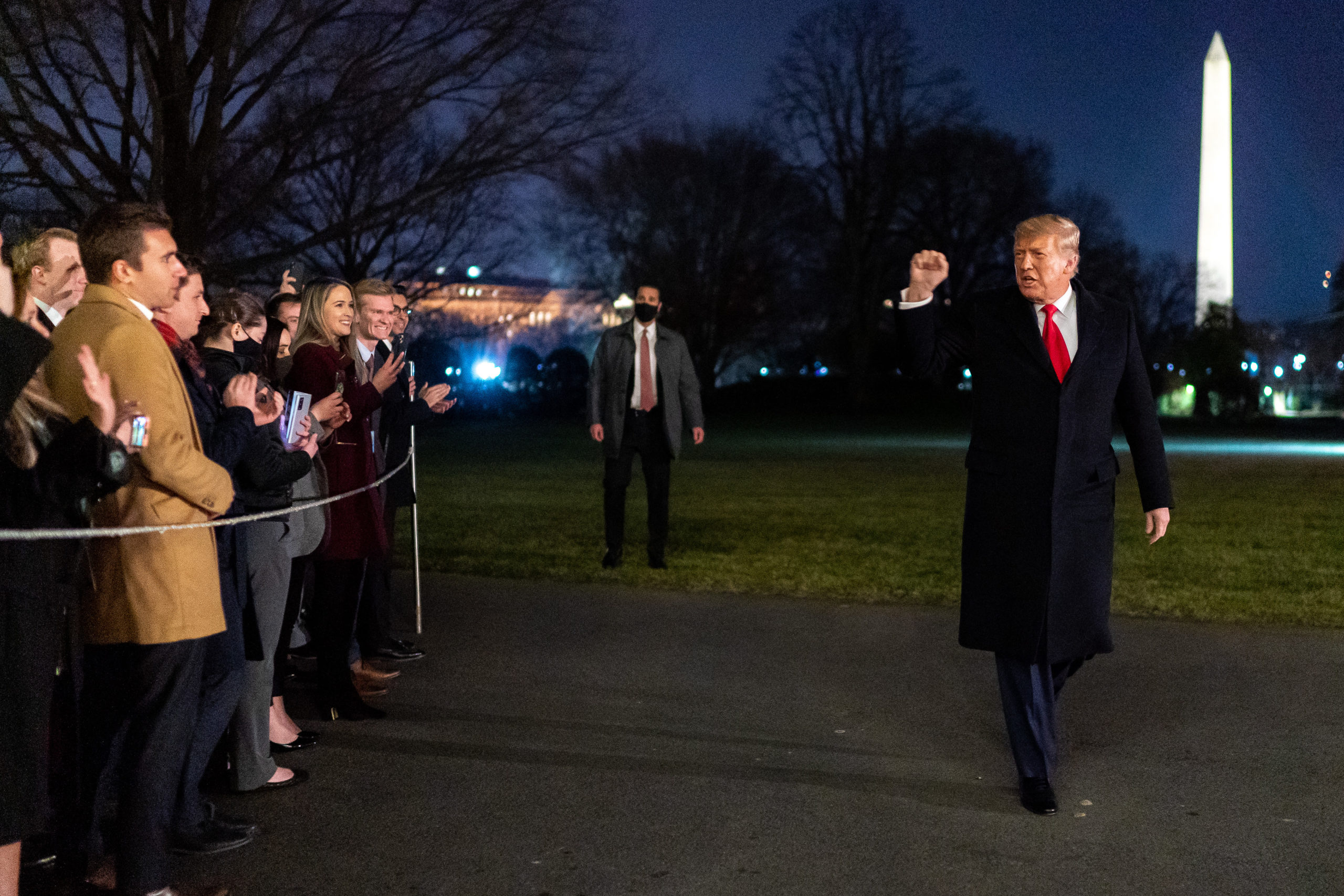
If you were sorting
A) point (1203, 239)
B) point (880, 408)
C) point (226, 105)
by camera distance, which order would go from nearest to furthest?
point (226, 105), point (880, 408), point (1203, 239)

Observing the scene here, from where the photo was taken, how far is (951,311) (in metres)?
5.21

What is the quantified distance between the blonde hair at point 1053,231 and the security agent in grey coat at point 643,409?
18.9 ft

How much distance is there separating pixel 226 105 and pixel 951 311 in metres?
11.2

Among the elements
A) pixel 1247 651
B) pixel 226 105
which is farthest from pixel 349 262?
pixel 1247 651

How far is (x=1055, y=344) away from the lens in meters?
4.93

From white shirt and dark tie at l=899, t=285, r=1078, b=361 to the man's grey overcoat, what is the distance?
18.6 feet

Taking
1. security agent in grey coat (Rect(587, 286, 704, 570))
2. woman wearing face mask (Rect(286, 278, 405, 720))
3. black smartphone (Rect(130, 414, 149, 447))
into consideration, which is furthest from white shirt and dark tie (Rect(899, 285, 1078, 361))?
security agent in grey coat (Rect(587, 286, 704, 570))

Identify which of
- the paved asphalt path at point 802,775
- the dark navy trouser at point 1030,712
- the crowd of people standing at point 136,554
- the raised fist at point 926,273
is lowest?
the paved asphalt path at point 802,775

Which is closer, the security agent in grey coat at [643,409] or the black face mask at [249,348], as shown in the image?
the black face mask at [249,348]

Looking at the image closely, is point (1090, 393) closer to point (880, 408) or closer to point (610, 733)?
point (610, 733)

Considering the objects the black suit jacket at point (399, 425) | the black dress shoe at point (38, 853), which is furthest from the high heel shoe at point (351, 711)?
the black dress shoe at point (38, 853)

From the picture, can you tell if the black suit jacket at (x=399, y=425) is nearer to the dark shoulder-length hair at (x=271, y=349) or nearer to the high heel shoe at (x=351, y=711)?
the dark shoulder-length hair at (x=271, y=349)

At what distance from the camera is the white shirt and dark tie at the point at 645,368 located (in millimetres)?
10664

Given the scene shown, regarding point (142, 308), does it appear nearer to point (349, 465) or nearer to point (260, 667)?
point (260, 667)
